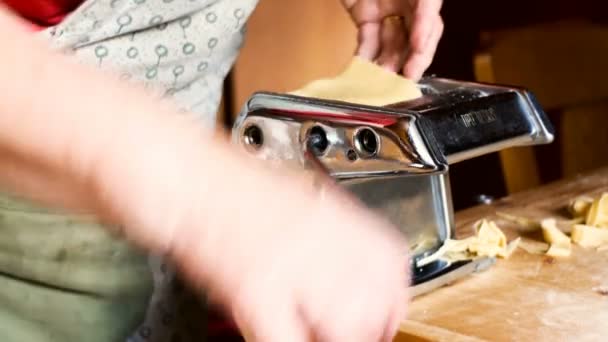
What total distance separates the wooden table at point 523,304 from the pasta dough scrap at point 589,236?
11 millimetres

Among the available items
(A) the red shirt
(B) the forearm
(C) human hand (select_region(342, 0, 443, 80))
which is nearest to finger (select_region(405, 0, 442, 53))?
(C) human hand (select_region(342, 0, 443, 80))

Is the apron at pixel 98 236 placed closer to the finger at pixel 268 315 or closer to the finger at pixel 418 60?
the finger at pixel 418 60

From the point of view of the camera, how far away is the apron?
0.68 meters

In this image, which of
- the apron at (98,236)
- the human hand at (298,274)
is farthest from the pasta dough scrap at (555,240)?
the human hand at (298,274)

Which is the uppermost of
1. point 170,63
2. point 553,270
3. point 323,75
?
point 170,63

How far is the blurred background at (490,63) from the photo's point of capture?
1.38 metres

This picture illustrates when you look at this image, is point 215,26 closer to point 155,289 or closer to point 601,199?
point 155,289

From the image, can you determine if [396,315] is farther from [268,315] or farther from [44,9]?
[44,9]

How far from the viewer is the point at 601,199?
2.63 ft

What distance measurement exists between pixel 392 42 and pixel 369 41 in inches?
0.9

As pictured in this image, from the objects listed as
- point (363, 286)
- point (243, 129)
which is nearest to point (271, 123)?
point (243, 129)

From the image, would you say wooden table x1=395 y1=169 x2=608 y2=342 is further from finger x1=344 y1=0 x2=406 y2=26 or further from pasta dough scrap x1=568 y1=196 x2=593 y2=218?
finger x1=344 y1=0 x2=406 y2=26

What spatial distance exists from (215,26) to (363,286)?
1.39 feet

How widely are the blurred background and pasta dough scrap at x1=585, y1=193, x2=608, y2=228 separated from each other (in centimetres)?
48
